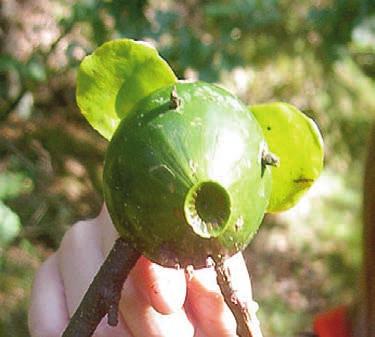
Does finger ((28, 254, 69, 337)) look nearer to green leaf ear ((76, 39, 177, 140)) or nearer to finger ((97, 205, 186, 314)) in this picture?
finger ((97, 205, 186, 314))

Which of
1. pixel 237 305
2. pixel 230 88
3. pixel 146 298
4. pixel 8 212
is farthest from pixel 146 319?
pixel 230 88

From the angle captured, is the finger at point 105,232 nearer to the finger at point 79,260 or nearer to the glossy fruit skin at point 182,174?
the finger at point 79,260

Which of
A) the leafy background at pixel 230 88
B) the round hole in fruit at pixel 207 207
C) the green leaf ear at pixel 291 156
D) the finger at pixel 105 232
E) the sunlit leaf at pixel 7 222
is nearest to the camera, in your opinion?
the round hole in fruit at pixel 207 207

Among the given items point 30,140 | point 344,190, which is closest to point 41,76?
point 30,140

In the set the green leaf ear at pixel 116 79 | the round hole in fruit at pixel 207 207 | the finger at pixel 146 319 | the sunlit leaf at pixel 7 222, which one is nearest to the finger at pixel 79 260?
the finger at pixel 146 319

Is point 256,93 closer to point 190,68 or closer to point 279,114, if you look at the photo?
point 190,68
